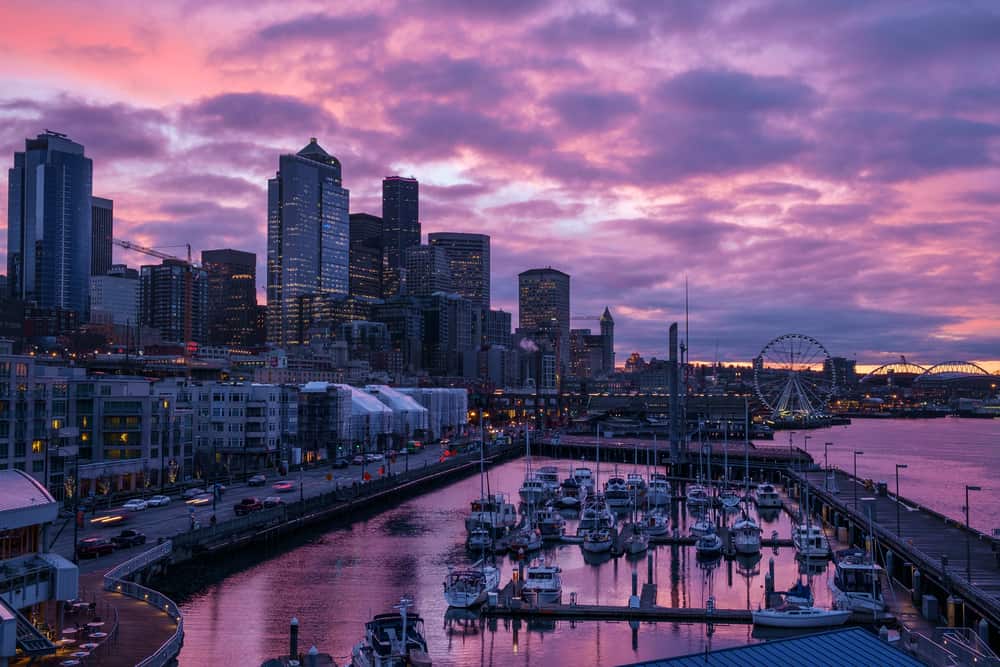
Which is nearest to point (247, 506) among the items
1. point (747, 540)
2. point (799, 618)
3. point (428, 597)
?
point (428, 597)

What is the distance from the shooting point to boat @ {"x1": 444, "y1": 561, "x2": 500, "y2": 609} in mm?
47062

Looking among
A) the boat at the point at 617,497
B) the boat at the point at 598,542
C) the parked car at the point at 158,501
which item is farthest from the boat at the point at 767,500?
the parked car at the point at 158,501

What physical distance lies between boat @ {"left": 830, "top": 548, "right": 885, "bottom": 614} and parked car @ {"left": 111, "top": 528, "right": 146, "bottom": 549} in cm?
3809

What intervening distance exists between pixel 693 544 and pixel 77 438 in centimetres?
4961

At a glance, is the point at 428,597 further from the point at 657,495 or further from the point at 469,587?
the point at 657,495

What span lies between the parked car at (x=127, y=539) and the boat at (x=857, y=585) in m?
38.1

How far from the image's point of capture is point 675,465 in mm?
125375

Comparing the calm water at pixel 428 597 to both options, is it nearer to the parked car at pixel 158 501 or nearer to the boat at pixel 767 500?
the boat at pixel 767 500

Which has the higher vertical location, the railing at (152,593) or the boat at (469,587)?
the railing at (152,593)

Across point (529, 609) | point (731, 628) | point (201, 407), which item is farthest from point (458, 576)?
point (201, 407)

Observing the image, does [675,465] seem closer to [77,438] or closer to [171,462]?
[171,462]

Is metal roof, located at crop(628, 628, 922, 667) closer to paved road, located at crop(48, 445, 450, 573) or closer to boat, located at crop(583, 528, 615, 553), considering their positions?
paved road, located at crop(48, 445, 450, 573)

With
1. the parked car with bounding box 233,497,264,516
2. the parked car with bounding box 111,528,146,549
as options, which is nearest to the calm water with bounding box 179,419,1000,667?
the parked car with bounding box 111,528,146,549

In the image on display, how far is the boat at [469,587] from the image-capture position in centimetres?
4706
